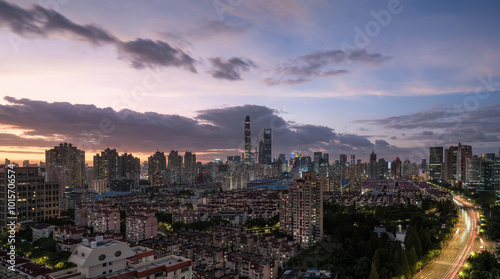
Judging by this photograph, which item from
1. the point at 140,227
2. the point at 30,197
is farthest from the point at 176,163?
the point at 140,227

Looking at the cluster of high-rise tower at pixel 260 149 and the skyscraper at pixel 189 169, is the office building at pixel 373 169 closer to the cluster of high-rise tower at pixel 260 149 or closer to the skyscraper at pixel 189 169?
the cluster of high-rise tower at pixel 260 149

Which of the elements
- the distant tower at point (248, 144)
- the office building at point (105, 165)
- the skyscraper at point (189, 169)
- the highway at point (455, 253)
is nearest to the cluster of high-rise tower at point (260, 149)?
the distant tower at point (248, 144)

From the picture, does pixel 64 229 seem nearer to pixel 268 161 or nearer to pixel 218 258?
pixel 218 258

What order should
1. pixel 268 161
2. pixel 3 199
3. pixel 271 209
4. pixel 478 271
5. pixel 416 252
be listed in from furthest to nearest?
pixel 268 161
pixel 271 209
pixel 3 199
pixel 416 252
pixel 478 271

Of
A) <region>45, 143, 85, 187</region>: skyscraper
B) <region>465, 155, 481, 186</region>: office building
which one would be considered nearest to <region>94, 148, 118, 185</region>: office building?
<region>45, 143, 85, 187</region>: skyscraper

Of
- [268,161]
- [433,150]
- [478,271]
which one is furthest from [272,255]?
[268,161]

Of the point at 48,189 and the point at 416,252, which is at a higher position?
the point at 48,189
